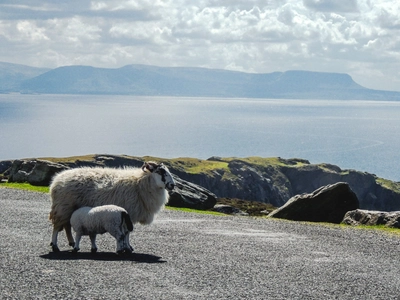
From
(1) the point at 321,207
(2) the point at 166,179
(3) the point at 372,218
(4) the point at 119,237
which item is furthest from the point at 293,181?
(4) the point at 119,237

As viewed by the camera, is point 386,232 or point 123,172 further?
point 386,232

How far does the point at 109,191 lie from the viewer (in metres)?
15.7

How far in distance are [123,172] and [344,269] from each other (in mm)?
6436

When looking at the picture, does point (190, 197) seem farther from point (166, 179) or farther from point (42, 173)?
point (166, 179)

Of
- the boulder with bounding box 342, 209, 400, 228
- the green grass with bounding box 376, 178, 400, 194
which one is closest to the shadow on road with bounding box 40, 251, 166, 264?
the boulder with bounding box 342, 209, 400, 228

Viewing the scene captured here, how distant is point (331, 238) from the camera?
20766 millimetres

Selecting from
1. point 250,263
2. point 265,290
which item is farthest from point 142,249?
point 265,290

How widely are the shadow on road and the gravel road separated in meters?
0.02

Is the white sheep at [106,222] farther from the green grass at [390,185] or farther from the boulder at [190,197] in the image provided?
the green grass at [390,185]

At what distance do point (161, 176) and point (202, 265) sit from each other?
9.63ft

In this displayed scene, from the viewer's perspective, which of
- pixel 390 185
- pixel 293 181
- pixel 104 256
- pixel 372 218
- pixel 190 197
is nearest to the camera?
pixel 104 256

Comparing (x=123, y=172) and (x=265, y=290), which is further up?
(x=123, y=172)

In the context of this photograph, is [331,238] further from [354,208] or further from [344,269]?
[354,208]

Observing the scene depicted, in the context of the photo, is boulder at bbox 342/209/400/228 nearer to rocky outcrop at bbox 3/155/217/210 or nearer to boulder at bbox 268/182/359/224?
boulder at bbox 268/182/359/224
